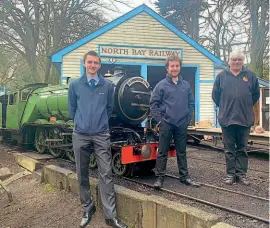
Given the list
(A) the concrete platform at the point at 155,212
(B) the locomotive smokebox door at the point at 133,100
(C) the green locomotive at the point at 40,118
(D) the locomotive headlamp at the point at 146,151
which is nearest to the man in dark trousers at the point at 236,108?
(D) the locomotive headlamp at the point at 146,151

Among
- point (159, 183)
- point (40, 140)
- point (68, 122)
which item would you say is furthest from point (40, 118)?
point (159, 183)

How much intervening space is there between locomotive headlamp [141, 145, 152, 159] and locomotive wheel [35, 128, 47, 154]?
166 inches

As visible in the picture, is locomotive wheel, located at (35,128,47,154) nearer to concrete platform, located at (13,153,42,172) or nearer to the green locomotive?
the green locomotive

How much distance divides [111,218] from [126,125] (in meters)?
2.94

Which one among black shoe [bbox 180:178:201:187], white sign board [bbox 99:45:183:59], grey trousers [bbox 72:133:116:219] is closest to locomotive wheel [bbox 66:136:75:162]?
black shoe [bbox 180:178:201:187]

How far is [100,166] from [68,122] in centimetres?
398

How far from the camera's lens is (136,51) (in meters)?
14.1

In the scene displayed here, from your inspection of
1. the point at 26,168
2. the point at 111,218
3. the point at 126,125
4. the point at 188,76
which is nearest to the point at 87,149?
the point at 111,218

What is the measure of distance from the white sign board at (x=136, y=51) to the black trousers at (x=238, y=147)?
8.92 metres

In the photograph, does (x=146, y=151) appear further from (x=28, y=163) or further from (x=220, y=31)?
(x=220, y=31)

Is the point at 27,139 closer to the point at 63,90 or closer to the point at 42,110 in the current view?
the point at 42,110

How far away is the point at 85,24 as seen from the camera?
22.2 metres

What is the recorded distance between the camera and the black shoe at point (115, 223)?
3.97 metres

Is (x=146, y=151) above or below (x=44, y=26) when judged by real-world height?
below
